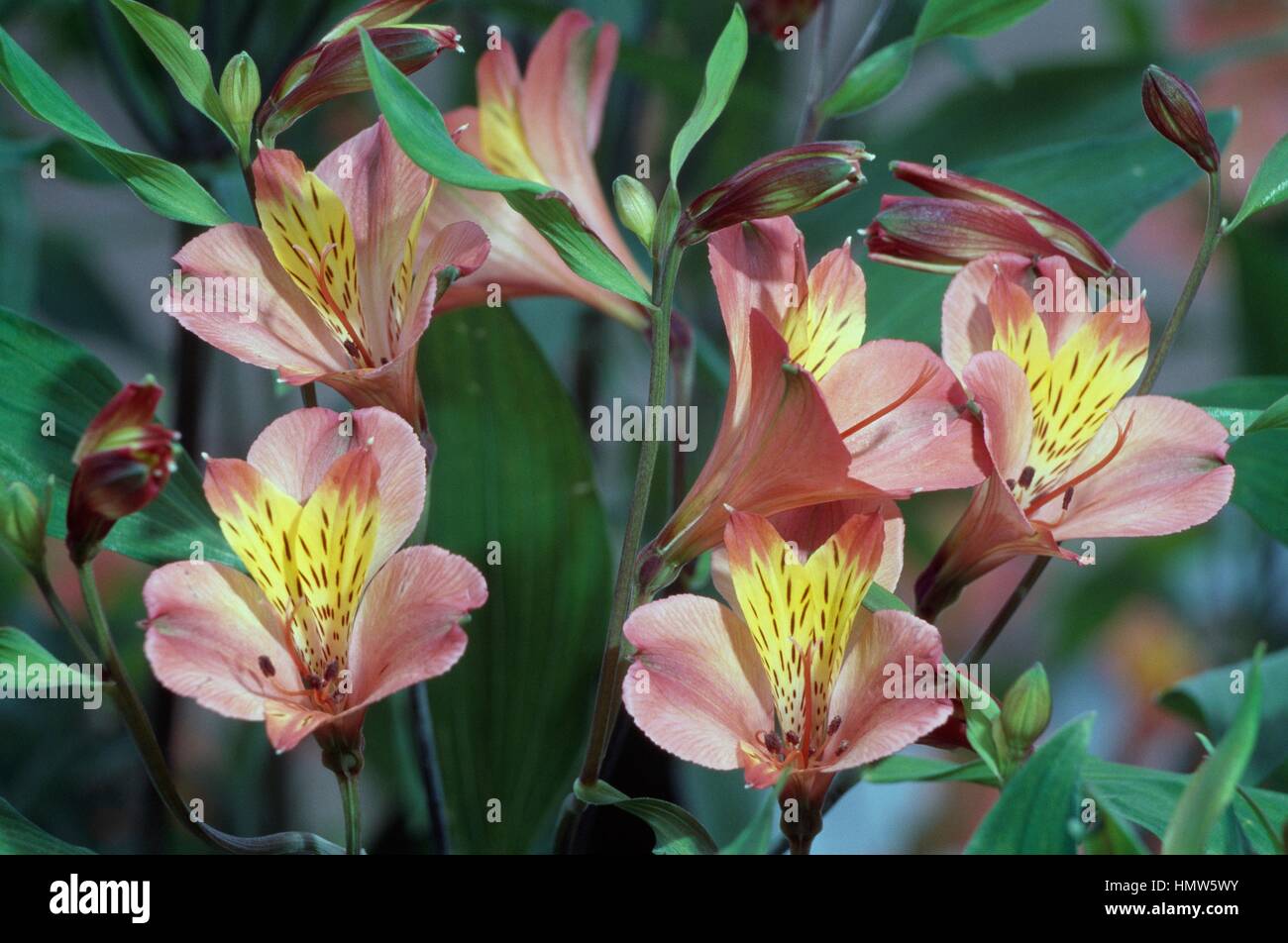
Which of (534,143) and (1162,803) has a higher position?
(534,143)

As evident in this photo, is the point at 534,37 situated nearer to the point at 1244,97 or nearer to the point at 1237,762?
the point at 1237,762

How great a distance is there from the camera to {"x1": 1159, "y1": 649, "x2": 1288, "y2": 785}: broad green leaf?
452 mm

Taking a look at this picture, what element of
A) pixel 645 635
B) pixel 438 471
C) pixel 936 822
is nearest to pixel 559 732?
pixel 438 471

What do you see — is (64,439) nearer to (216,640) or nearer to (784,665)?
(216,640)

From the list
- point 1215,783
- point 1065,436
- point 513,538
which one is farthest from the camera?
point 513,538

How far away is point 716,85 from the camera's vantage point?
1.06ft

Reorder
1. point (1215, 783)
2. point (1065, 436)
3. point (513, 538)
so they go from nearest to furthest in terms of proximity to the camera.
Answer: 1. point (1215, 783)
2. point (1065, 436)
3. point (513, 538)

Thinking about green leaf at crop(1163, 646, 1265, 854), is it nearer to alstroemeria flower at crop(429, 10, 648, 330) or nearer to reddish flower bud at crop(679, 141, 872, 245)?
reddish flower bud at crop(679, 141, 872, 245)

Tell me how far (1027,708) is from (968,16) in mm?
248

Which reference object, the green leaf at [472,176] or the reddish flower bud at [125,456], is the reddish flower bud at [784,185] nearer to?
the green leaf at [472,176]

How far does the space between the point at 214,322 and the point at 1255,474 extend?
14.2 inches

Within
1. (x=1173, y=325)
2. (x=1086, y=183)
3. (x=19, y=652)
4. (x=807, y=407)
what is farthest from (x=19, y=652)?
(x=1086, y=183)

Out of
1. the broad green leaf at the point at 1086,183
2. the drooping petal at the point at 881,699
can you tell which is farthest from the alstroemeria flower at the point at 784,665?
the broad green leaf at the point at 1086,183
